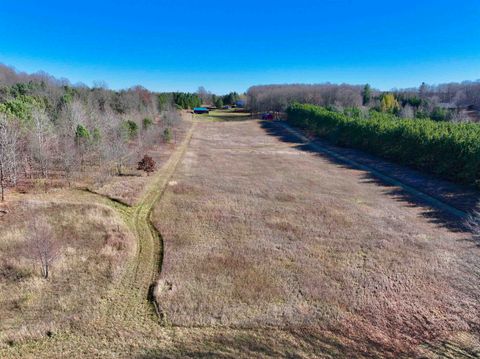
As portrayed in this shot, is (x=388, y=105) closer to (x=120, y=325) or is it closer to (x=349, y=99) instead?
(x=349, y=99)

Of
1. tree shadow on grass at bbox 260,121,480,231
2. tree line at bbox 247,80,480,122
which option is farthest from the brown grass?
tree line at bbox 247,80,480,122

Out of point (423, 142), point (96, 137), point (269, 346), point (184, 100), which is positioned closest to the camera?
point (269, 346)

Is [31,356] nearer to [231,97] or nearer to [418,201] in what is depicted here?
[418,201]

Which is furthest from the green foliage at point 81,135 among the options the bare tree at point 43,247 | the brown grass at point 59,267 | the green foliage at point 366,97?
the green foliage at point 366,97

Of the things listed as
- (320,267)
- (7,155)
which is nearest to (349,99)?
(320,267)

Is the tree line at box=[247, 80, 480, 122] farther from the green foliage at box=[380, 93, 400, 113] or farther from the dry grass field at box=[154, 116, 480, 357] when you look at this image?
the dry grass field at box=[154, 116, 480, 357]

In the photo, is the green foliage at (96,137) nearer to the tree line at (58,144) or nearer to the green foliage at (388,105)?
the tree line at (58,144)

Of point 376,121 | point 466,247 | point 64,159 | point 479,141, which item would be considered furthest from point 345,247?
point 376,121
